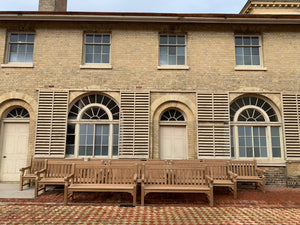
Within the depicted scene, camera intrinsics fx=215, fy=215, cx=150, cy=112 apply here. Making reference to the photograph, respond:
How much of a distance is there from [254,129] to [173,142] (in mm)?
3395

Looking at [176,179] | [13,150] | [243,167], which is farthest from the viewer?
[13,150]

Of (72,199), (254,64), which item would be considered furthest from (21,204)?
(254,64)

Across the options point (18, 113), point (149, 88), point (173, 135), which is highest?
point (149, 88)

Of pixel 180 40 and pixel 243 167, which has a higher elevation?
pixel 180 40

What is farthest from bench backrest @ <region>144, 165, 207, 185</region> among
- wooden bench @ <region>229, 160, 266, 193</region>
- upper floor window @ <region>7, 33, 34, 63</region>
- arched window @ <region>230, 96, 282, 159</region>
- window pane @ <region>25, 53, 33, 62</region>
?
upper floor window @ <region>7, 33, 34, 63</region>

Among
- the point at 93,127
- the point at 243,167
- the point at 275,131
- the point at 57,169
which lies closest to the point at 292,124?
the point at 275,131

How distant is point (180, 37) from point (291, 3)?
14999mm

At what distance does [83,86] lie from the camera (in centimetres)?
884

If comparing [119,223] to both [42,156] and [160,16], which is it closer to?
[42,156]

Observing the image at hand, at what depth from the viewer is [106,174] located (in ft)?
21.0

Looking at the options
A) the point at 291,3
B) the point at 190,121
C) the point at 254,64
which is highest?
the point at 291,3

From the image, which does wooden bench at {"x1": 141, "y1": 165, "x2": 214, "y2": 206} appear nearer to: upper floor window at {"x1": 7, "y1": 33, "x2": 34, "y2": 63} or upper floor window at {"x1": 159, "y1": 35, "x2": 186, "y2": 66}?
upper floor window at {"x1": 159, "y1": 35, "x2": 186, "y2": 66}

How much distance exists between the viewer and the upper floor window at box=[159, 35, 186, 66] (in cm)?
924

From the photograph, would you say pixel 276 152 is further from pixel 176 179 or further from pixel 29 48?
pixel 29 48
